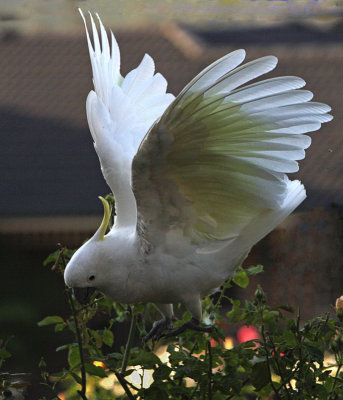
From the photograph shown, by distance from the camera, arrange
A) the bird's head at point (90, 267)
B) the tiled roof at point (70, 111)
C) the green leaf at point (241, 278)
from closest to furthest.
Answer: the bird's head at point (90, 267) < the green leaf at point (241, 278) < the tiled roof at point (70, 111)

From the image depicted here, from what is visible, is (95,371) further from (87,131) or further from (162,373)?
(87,131)

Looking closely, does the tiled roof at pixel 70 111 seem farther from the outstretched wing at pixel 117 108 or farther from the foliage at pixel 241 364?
the foliage at pixel 241 364

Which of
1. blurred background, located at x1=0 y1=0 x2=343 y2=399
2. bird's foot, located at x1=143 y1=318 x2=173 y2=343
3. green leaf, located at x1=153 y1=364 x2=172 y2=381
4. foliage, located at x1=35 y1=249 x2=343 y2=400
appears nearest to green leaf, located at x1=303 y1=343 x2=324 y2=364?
foliage, located at x1=35 y1=249 x2=343 y2=400

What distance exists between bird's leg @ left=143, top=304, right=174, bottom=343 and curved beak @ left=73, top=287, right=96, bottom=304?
5.6 inches

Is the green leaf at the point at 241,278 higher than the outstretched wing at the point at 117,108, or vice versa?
the outstretched wing at the point at 117,108

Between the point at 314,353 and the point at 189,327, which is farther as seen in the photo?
the point at 189,327

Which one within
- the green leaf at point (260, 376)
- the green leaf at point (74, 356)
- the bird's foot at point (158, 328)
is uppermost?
the green leaf at point (260, 376)

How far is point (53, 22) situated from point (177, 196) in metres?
4.49

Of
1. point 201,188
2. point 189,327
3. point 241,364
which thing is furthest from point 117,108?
point 241,364

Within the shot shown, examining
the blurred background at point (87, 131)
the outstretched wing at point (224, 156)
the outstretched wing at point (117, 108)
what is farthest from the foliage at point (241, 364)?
the blurred background at point (87, 131)

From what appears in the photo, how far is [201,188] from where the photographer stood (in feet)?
3.44

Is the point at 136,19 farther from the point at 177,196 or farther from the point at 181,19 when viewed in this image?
the point at 177,196

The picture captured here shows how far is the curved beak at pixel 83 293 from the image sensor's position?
3.56ft

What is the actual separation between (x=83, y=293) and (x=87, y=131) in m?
3.44
